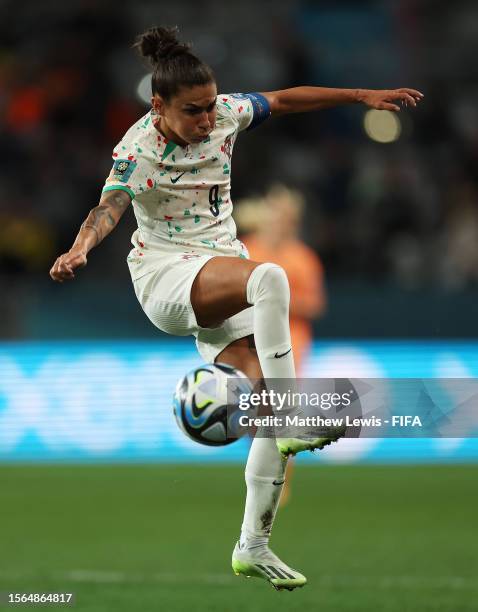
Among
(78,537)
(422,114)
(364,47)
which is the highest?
(364,47)

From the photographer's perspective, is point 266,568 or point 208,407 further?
point 266,568

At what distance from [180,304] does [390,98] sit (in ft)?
3.70

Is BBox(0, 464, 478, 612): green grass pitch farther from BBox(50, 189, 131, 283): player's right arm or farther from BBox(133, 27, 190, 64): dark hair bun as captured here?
BBox(133, 27, 190, 64): dark hair bun

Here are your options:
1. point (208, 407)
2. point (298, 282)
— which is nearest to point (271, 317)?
point (208, 407)

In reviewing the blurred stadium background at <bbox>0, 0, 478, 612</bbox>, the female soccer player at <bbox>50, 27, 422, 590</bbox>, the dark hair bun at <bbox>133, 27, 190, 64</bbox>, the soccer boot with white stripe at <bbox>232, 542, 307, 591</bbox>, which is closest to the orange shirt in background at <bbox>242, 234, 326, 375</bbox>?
the blurred stadium background at <bbox>0, 0, 478, 612</bbox>

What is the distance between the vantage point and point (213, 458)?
11625 millimetres

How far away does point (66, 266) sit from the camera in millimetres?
4152

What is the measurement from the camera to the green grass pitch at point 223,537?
22.5 feet

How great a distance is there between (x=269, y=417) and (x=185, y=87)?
1225 mm

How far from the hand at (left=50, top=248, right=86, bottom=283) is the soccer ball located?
2.02 feet

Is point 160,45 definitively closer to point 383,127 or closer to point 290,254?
point 290,254

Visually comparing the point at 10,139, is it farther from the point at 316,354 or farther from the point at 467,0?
the point at 467,0

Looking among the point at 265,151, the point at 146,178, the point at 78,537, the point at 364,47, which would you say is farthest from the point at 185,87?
the point at 364,47

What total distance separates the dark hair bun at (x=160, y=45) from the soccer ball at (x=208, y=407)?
3.84 ft
